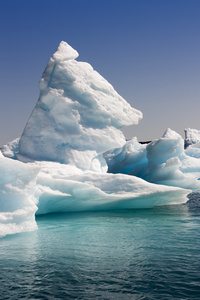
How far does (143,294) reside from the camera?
4012 mm

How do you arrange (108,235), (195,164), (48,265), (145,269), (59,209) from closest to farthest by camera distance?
(145,269) < (48,265) < (108,235) < (59,209) < (195,164)

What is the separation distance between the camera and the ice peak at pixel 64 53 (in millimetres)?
14925

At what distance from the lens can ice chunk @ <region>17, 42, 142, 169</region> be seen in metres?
14.5

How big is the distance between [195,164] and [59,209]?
40.2ft

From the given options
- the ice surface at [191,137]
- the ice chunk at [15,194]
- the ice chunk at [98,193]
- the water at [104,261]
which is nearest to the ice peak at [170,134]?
the ice chunk at [98,193]

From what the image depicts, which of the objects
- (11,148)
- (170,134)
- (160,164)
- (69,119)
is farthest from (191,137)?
(69,119)

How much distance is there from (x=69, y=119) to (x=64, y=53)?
323 centimetres

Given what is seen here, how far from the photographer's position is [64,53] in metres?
15.3

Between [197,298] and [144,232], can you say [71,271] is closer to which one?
[197,298]

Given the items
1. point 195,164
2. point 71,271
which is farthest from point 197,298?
point 195,164

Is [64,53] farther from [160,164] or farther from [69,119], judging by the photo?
[160,164]

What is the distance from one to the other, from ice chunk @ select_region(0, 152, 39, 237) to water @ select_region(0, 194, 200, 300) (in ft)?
1.03

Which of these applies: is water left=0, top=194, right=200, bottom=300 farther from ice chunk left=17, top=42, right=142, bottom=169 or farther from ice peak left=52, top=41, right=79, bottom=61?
ice peak left=52, top=41, right=79, bottom=61

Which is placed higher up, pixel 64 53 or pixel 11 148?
pixel 64 53
